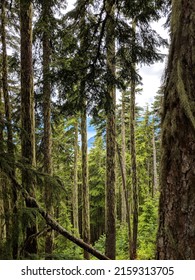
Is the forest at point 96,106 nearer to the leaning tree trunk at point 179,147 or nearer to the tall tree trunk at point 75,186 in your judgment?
the leaning tree trunk at point 179,147

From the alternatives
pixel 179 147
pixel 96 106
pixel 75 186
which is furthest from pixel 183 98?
pixel 75 186

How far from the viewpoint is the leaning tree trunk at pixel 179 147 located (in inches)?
62.4

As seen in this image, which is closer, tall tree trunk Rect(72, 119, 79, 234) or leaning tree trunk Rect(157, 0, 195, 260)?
leaning tree trunk Rect(157, 0, 195, 260)

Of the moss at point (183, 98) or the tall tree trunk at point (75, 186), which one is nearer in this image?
the moss at point (183, 98)

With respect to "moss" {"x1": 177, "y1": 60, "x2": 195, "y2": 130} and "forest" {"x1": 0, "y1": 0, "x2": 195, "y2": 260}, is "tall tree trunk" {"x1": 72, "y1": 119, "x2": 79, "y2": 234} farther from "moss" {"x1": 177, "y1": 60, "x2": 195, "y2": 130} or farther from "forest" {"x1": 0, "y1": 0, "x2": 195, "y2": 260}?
"moss" {"x1": 177, "y1": 60, "x2": 195, "y2": 130}

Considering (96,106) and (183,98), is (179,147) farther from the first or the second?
(96,106)

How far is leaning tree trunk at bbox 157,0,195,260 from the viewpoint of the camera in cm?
159

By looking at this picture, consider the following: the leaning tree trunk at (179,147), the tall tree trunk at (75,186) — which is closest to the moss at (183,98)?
the leaning tree trunk at (179,147)

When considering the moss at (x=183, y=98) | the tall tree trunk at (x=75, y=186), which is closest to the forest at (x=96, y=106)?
the moss at (x=183, y=98)

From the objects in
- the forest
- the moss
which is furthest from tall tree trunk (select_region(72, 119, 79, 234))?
the moss

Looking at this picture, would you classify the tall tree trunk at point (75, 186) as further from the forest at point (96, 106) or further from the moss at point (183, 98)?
the moss at point (183, 98)

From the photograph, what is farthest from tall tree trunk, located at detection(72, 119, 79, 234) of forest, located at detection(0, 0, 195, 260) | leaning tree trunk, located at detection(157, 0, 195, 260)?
leaning tree trunk, located at detection(157, 0, 195, 260)

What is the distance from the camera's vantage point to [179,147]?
1.65 m
